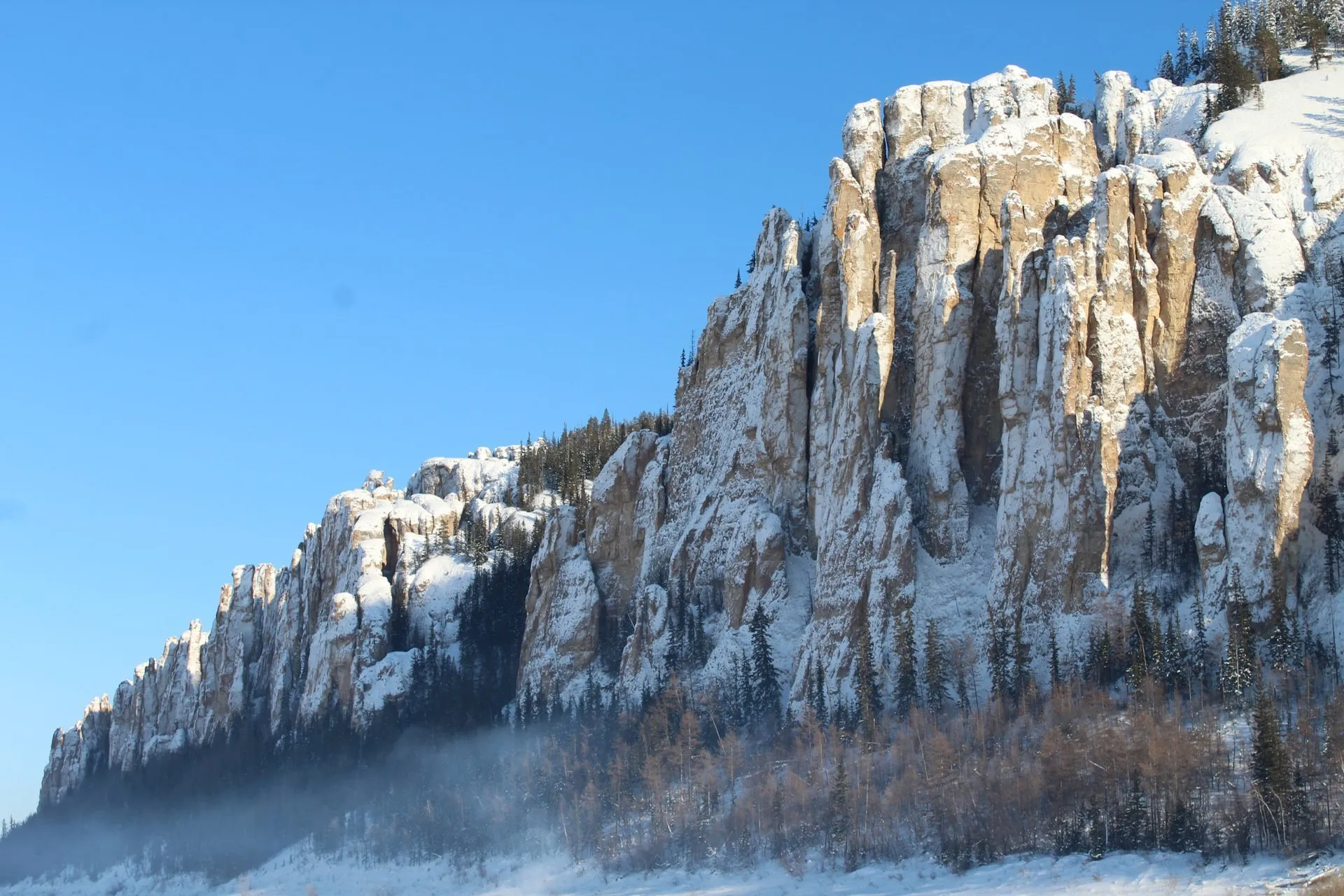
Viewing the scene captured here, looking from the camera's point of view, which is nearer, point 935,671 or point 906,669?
point 935,671

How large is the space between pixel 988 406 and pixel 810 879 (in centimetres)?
3739

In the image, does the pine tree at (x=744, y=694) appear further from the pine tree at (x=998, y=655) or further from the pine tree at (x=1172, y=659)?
the pine tree at (x=1172, y=659)

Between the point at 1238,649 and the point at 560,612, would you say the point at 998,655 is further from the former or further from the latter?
the point at 560,612

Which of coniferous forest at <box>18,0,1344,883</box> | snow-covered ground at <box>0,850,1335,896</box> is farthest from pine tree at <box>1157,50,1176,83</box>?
snow-covered ground at <box>0,850,1335,896</box>

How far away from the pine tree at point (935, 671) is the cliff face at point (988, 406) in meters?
2.66

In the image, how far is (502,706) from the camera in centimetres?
14375

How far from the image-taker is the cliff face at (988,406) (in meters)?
96.9

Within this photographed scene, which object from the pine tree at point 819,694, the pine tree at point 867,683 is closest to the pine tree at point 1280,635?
the pine tree at point 867,683

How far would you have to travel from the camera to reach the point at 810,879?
86.9 metres

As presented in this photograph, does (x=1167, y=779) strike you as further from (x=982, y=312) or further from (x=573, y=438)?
(x=573, y=438)

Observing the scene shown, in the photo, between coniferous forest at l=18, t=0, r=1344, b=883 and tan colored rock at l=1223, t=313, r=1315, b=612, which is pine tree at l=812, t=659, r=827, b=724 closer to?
coniferous forest at l=18, t=0, r=1344, b=883

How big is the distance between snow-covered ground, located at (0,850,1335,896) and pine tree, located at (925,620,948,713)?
14.9 m

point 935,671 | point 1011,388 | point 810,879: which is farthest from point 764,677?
point 810,879

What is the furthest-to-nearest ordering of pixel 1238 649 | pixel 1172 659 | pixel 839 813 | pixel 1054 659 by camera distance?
pixel 1054 659 < pixel 839 813 < pixel 1172 659 < pixel 1238 649
